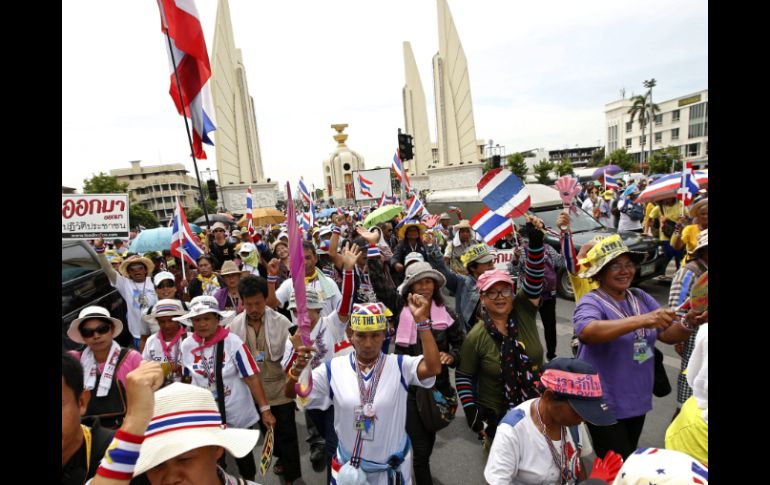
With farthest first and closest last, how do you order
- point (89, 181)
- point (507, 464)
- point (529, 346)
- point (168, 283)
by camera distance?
point (89, 181)
point (168, 283)
point (529, 346)
point (507, 464)

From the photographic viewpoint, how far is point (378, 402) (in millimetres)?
2316


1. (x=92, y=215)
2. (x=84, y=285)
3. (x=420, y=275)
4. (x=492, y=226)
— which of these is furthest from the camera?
(x=92, y=215)

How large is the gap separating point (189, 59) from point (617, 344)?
644 cm

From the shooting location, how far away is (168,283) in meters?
4.86

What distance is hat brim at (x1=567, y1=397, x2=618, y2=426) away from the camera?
1758mm

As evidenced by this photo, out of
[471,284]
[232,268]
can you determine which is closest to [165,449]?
[471,284]

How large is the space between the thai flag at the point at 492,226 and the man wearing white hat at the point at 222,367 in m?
3.18

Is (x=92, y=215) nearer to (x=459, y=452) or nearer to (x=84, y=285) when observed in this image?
(x=84, y=285)

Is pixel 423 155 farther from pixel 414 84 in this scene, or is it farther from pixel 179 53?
pixel 179 53

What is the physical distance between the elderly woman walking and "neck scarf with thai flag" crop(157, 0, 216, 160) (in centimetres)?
501

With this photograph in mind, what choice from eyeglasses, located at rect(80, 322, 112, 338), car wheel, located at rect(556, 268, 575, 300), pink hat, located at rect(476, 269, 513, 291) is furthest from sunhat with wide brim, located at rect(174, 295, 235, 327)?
car wheel, located at rect(556, 268, 575, 300)

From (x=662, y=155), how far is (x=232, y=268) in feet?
167

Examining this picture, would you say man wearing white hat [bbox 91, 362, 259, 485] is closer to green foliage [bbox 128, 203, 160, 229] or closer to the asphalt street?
the asphalt street

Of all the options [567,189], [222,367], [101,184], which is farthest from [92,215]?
[101,184]
